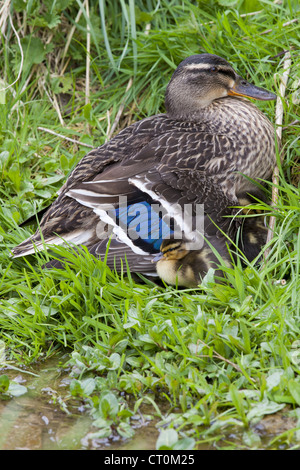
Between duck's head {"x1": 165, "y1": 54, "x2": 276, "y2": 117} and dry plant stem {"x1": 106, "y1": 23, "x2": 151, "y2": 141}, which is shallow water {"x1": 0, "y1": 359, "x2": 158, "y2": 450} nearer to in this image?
duck's head {"x1": 165, "y1": 54, "x2": 276, "y2": 117}

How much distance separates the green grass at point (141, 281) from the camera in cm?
202

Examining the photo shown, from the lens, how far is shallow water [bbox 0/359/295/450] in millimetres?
1898

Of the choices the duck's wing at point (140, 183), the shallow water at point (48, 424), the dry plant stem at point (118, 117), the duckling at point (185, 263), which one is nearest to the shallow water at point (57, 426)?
the shallow water at point (48, 424)

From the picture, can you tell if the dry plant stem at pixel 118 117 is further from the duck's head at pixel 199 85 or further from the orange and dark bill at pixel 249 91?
the orange and dark bill at pixel 249 91

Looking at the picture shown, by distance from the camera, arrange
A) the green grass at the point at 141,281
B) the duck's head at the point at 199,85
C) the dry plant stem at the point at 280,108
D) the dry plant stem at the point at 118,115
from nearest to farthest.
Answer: the green grass at the point at 141,281 < the dry plant stem at the point at 280,108 < the duck's head at the point at 199,85 < the dry plant stem at the point at 118,115

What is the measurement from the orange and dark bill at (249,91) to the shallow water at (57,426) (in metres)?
1.61

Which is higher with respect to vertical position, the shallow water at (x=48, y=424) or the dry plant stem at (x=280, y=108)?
the dry plant stem at (x=280, y=108)

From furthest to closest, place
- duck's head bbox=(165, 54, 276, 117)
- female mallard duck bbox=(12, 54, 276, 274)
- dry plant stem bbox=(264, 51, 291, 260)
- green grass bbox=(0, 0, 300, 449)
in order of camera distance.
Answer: duck's head bbox=(165, 54, 276, 117), dry plant stem bbox=(264, 51, 291, 260), female mallard duck bbox=(12, 54, 276, 274), green grass bbox=(0, 0, 300, 449)

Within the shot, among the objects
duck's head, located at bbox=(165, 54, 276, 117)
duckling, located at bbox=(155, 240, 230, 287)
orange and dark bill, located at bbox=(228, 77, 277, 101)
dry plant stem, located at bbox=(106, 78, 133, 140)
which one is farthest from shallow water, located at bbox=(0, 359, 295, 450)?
dry plant stem, located at bbox=(106, 78, 133, 140)

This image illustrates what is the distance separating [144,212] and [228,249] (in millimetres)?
373

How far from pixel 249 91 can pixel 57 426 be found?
5.97 ft

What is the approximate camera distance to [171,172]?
2662 millimetres
